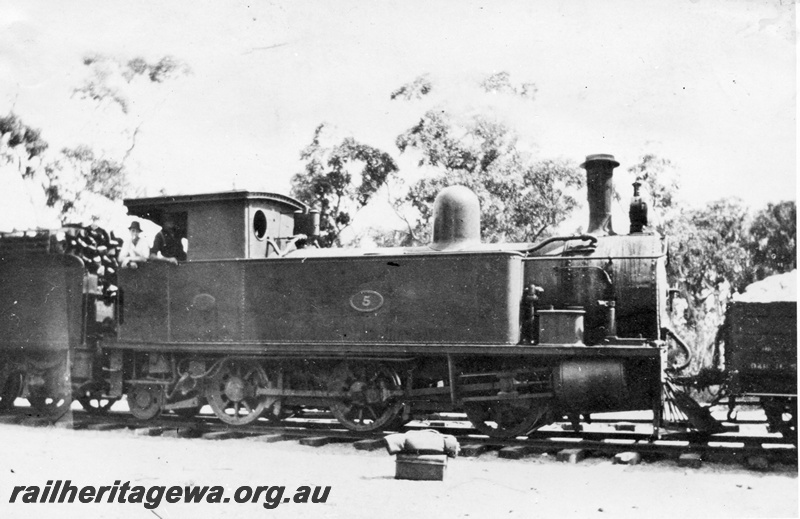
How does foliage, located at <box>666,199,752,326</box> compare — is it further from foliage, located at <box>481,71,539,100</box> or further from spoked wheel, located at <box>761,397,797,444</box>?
spoked wheel, located at <box>761,397,797,444</box>

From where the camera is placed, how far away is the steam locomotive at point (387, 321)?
802 centimetres

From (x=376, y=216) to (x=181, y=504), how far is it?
11.3 metres

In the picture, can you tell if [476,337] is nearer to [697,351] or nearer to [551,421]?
[551,421]

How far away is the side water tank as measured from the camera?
8594 mm

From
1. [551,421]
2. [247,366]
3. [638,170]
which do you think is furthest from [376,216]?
[551,421]

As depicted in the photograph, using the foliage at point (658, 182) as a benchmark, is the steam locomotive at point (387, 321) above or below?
below

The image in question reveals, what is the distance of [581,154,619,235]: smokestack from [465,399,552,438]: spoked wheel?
210 cm

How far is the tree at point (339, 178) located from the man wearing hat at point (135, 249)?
498 cm

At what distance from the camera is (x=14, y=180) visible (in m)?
9.75

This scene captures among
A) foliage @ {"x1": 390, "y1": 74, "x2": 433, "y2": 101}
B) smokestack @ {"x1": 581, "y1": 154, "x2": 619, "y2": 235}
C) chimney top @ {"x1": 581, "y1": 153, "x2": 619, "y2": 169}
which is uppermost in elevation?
foliage @ {"x1": 390, "y1": 74, "x2": 433, "y2": 101}

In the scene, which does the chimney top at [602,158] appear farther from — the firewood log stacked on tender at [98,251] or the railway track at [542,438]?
the firewood log stacked on tender at [98,251]

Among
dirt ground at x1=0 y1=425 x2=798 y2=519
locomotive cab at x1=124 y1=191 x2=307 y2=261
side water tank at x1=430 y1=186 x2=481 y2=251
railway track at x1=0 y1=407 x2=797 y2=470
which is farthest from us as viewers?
locomotive cab at x1=124 y1=191 x2=307 y2=261

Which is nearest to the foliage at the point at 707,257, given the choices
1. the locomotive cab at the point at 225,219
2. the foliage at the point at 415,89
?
the foliage at the point at 415,89

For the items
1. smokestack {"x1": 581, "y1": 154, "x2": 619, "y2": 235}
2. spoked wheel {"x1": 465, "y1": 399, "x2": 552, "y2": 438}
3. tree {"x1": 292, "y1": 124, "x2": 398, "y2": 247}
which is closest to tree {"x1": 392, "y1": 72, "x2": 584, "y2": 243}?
tree {"x1": 292, "y1": 124, "x2": 398, "y2": 247}
